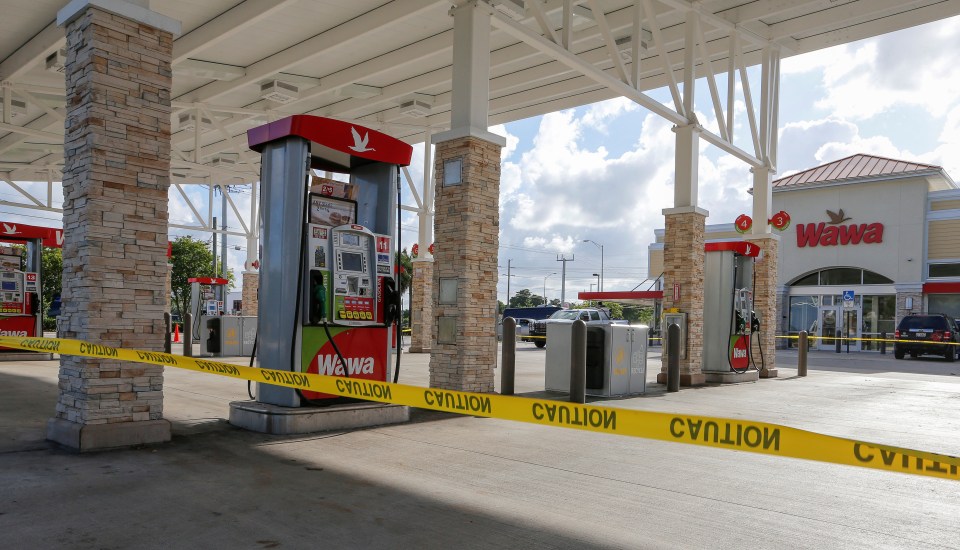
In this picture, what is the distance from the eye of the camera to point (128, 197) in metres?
6.36

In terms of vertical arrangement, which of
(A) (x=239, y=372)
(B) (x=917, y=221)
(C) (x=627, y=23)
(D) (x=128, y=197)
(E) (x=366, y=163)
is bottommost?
(A) (x=239, y=372)

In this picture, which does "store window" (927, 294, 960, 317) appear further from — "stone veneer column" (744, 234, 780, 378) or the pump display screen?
the pump display screen

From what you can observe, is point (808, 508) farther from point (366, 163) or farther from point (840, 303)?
point (840, 303)

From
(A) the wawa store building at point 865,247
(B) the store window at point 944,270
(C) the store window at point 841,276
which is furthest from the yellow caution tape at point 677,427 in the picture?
(C) the store window at point 841,276

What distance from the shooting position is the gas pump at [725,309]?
14492 millimetres

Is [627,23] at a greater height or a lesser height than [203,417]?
greater

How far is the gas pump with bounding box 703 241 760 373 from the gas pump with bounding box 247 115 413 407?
8.90 meters

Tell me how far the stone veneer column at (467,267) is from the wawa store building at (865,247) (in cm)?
2393

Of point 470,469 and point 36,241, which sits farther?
point 36,241

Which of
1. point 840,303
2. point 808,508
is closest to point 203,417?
point 808,508

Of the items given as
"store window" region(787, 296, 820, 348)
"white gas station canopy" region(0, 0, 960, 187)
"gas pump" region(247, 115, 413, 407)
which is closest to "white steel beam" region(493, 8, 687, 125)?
"white gas station canopy" region(0, 0, 960, 187)

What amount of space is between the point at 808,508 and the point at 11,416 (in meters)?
8.24

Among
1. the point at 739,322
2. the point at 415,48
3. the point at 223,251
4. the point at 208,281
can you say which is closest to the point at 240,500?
the point at 739,322

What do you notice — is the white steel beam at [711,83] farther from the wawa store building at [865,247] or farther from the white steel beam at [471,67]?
the wawa store building at [865,247]
